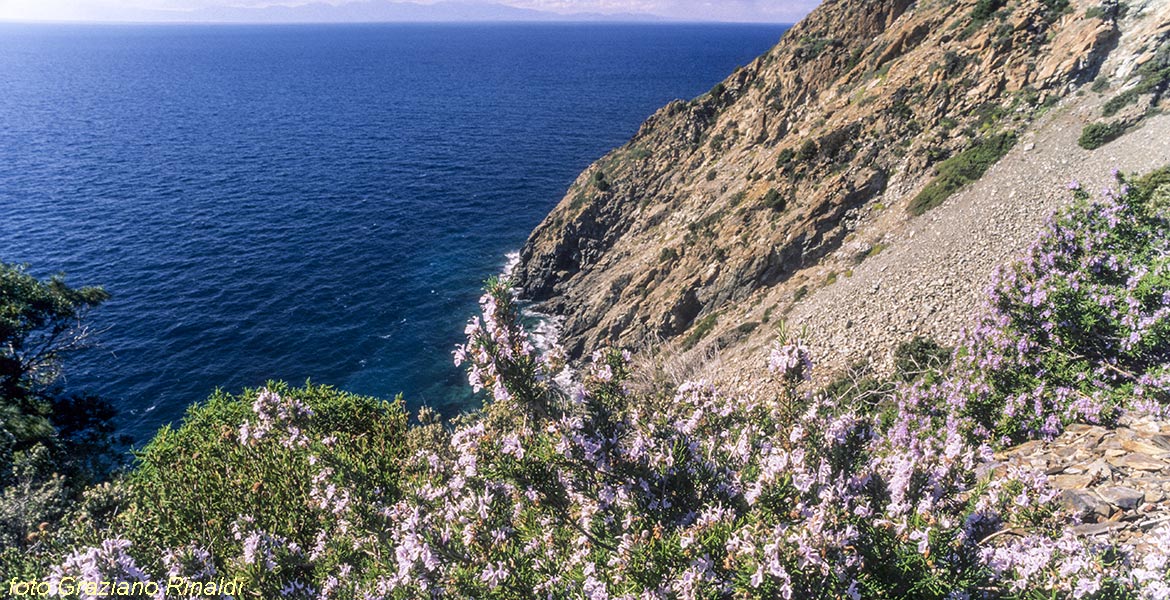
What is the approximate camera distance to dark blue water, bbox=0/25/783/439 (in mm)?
41125

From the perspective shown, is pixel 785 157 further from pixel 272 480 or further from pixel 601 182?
pixel 272 480

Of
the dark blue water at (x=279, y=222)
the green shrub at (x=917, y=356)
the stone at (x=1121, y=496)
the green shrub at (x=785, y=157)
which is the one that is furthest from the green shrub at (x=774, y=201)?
the stone at (x=1121, y=496)

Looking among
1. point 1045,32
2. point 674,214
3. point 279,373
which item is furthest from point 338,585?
point 1045,32

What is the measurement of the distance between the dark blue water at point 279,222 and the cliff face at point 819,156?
1324 centimetres

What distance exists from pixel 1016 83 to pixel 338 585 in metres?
40.5

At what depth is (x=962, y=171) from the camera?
29469 millimetres

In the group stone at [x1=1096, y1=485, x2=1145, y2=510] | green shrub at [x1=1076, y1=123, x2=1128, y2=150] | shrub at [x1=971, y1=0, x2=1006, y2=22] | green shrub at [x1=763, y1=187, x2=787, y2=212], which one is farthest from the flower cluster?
shrub at [x1=971, y1=0, x2=1006, y2=22]

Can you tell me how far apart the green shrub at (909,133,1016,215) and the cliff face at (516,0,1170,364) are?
152mm

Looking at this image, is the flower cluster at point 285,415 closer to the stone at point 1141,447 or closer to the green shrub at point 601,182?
the stone at point 1141,447

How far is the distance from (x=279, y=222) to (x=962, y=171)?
64.3m

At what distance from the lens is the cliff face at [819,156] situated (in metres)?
30.8

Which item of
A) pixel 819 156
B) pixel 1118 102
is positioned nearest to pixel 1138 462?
Result: pixel 1118 102

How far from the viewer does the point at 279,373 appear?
3988 centimetres

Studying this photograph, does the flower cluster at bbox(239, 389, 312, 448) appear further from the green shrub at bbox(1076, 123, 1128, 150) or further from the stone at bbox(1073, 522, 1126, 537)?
the green shrub at bbox(1076, 123, 1128, 150)
